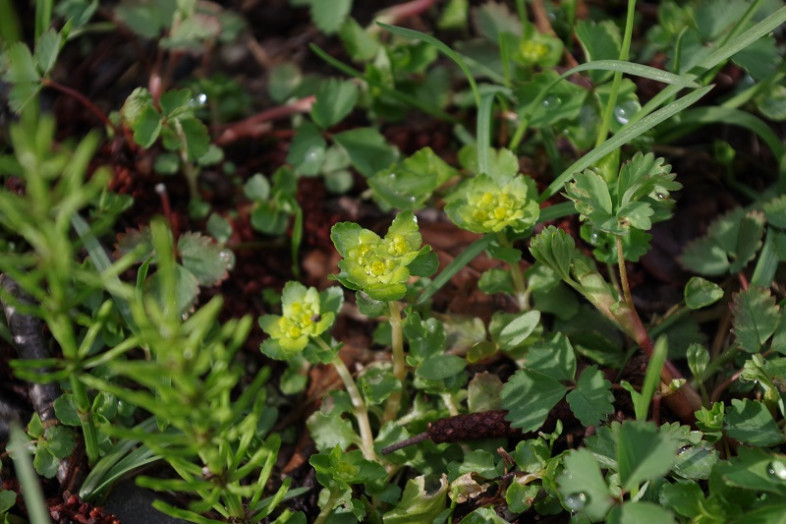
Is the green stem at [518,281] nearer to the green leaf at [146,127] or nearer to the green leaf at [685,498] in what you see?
the green leaf at [685,498]

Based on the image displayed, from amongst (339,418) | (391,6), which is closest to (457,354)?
(339,418)

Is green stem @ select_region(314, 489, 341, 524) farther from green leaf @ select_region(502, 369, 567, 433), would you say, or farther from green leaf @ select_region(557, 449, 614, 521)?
green leaf @ select_region(557, 449, 614, 521)

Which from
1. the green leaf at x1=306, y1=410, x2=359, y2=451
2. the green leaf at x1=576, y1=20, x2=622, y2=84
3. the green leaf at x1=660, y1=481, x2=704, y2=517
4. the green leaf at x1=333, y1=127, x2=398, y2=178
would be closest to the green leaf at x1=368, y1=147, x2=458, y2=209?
the green leaf at x1=333, y1=127, x2=398, y2=178

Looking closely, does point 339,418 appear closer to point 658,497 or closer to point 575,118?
point 658,497

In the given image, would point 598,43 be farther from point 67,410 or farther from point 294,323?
point 67,410

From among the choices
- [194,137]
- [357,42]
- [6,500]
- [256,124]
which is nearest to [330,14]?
[357,42]

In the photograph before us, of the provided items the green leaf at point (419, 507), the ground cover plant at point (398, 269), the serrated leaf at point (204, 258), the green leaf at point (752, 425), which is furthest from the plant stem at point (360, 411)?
the green leaf at point (752, 425)
